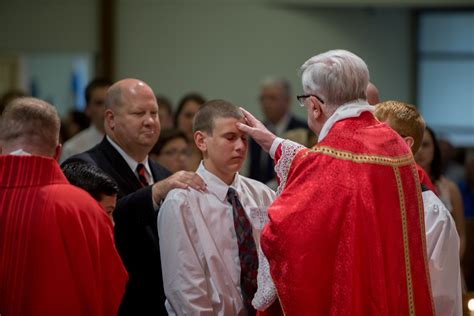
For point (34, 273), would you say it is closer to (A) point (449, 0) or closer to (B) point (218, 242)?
(B) point (218, 242)

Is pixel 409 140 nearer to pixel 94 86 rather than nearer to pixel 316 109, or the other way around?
pixel 316 109

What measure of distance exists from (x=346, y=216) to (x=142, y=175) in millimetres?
1504

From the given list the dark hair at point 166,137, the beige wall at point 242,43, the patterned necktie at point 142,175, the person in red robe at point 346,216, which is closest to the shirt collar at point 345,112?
the person in red robe at point 346,216

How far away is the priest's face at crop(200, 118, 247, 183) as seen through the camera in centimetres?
430

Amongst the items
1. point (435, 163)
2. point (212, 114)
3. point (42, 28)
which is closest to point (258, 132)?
point (212, 114)

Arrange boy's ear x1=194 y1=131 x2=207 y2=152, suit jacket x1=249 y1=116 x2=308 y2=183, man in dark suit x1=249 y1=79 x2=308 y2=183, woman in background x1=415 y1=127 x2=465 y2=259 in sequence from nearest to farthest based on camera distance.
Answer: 1. boy's ear x1=194 y1=131 x2=207 y2=152
2. woman in background x1=415 y1=127 x2=465 y2=259
3. suit jacket x1=249 y1=116 x2=308 y2=183
4. man in dark suit x1=249 y1=79 x2=308 y2=183

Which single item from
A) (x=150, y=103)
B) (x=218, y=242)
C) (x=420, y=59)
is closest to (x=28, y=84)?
(x=420, y=59)

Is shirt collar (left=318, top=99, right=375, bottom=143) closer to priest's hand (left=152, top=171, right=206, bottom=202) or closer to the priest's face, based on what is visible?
the priest's face

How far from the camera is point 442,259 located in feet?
13.6

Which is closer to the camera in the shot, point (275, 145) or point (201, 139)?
point (275, 145)

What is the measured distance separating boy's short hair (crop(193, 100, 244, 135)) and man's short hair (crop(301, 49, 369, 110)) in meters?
0.60

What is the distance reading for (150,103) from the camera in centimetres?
489

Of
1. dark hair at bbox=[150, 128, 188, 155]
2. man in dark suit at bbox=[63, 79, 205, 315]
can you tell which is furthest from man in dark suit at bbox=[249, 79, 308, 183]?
man in dark suit at bbox=[63, 79, 205, 315]

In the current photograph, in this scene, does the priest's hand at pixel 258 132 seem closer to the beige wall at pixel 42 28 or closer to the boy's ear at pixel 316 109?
the boy's ear at pixel 316 109
